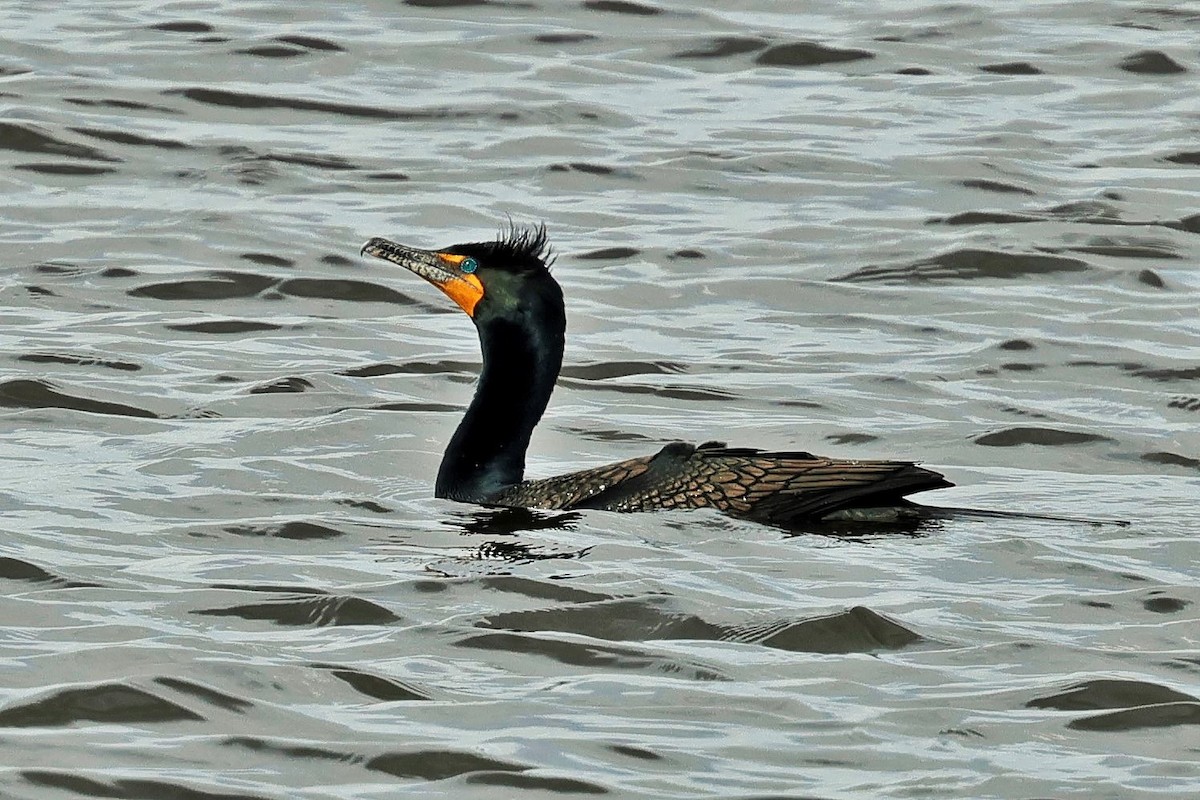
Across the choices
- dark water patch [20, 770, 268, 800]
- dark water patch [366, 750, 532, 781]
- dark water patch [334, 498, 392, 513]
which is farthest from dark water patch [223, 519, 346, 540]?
dark water patch [20, 770, 268, 800]

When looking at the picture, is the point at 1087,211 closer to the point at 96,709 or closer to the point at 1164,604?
the point at 1164,604

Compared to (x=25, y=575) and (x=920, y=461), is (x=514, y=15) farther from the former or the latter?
(x=25, y=575)

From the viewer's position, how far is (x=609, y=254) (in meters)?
15.1

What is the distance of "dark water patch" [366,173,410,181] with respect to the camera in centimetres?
1653

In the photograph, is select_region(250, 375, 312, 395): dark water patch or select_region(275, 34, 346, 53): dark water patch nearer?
select_region(250, 375, 312, 395): dark water patch

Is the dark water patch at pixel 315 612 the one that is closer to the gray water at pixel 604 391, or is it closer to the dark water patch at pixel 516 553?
the gray water at pixel 604 391

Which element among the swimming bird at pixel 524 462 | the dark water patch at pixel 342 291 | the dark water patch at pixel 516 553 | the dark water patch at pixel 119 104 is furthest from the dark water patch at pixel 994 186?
the dark water patch at pixel 516 553

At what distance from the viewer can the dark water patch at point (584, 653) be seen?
7.43m

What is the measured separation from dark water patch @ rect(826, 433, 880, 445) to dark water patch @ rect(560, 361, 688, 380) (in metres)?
1.49

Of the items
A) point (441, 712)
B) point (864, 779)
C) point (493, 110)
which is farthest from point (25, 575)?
point (493, 110)

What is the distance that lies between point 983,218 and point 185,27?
25.1 feet

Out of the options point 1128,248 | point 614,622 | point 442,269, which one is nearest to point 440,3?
point 1128,248

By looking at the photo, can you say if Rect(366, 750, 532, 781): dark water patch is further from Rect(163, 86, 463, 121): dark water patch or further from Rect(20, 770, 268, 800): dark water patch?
Rect(163, 86, 463, 121): dark water patch

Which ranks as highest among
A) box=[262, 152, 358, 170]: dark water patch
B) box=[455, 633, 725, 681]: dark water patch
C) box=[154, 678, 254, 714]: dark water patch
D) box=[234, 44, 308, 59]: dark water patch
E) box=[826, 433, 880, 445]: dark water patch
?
box=[234, 44, 308, 59]: dark water patch
